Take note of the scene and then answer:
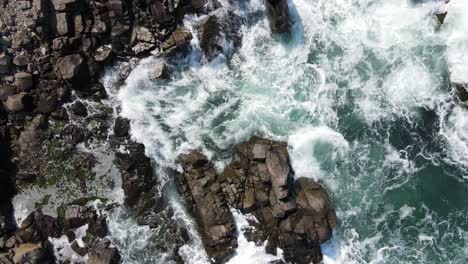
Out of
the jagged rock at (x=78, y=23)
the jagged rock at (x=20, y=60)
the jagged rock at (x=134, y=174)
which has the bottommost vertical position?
the jagged rock at (x=134, y=174)

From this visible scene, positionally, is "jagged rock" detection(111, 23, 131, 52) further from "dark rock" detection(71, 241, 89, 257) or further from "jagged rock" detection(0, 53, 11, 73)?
"dark rock" detection(71, 241, 89, 257)

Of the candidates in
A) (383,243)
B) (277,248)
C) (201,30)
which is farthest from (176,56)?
(383,243)

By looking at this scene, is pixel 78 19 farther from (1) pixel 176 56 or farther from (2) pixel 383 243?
(2) pixel 383 243

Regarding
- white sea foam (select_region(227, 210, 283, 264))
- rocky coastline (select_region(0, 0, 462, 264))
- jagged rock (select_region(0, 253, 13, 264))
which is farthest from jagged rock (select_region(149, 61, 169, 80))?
jagged rock (select_region(0, 253, 13, 264))

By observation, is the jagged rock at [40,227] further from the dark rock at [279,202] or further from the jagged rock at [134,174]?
the dark rock at [279,202]

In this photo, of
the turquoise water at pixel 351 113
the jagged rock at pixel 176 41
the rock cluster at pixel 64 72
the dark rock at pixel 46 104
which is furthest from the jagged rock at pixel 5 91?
the jagged rock at pixel 176 41

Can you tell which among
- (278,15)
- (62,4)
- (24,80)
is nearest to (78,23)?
(62,4)

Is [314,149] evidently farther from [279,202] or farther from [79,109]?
[79,109]
